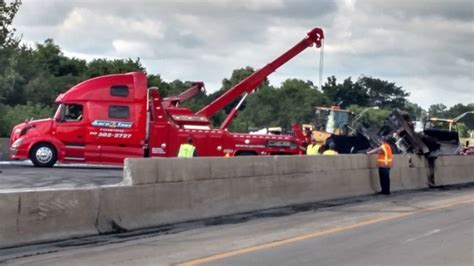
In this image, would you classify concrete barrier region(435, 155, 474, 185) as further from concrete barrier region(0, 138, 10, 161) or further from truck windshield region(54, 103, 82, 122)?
concrete barrier region(0, 138, 10, 161)

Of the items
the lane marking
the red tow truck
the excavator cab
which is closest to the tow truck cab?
the red tow truck

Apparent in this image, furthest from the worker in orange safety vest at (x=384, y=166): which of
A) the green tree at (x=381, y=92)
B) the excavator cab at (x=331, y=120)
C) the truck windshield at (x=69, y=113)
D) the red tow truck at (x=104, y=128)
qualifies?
the green tree at (x=381, y=92)

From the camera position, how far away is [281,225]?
14.6 metres

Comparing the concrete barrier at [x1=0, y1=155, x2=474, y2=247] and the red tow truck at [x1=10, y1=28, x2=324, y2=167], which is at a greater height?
the red tow truck at [x1=10, y1=28, x2=324, y2=167]

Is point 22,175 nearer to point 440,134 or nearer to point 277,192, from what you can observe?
point 277,192

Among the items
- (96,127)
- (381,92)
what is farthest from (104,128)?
(381,92)

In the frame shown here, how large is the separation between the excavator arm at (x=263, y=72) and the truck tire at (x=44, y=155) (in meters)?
7.84

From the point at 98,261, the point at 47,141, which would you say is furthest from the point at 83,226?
the point at 47,141

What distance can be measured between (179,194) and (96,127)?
13516 mm

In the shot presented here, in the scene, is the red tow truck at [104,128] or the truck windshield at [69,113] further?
the truck windshield at [69,113]

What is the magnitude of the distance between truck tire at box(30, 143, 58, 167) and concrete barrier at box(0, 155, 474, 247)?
1094 cm

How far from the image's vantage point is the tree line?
39.5 m

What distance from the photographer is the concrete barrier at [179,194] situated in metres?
11.7

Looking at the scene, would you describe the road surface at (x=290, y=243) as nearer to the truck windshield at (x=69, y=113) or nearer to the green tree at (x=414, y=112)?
the truck windshield at (x=69, y=113)
